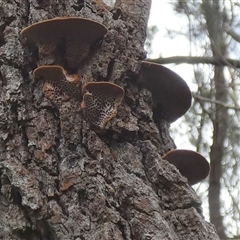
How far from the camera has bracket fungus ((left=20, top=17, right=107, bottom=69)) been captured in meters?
1.72

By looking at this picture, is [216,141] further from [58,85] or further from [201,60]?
[58,85]

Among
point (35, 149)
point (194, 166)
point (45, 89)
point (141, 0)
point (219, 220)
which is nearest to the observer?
point (35, 149)

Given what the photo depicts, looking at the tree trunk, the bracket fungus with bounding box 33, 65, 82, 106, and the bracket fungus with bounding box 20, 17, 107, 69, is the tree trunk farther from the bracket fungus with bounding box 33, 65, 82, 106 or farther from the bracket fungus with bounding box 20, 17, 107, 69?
the bracket fungus with bounding box 33, 65, 82, 106

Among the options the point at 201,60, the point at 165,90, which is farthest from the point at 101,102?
the point at 201,60

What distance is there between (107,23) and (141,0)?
0.83ft

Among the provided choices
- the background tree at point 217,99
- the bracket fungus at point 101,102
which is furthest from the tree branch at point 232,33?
the bracket fungus at point 101,102

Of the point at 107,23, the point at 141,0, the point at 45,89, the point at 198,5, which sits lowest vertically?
the point at 45,89

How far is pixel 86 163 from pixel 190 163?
1.56 feet

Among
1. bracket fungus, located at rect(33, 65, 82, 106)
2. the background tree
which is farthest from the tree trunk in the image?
bracket fungus, located at rect(33, 65, 82, 106)

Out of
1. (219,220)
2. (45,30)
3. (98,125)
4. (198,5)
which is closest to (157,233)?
(98,125)

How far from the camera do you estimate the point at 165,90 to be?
6.55ft

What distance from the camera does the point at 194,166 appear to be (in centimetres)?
190

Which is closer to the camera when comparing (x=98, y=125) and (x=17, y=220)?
(x=17, y=220)

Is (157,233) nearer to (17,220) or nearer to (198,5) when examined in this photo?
(17,220)
